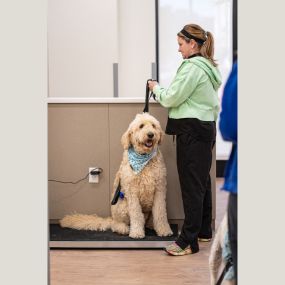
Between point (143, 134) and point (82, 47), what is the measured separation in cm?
252

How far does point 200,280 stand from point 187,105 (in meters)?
1.02

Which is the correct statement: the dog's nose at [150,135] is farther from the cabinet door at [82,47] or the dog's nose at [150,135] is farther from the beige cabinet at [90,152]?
the cabinet door at [82,47]

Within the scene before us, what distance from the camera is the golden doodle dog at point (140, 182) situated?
11.8 feet

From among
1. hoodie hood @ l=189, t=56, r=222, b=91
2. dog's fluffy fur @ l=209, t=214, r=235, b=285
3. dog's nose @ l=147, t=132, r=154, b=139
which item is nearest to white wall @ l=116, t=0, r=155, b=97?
dog's nose @ l=147, t=132, r=154, b=139

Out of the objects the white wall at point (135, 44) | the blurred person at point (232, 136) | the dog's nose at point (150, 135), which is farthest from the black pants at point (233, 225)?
the white wall at point (135, 44)

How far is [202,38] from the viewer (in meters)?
3.38

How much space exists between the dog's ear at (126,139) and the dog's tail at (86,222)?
582 millimetres

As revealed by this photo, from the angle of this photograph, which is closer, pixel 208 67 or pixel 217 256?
pixel 217 256

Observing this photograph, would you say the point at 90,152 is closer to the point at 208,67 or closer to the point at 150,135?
the point at 150,135

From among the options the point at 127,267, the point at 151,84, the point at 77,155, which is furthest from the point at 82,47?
the point at 127,267

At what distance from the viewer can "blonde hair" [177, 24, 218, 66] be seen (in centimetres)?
335

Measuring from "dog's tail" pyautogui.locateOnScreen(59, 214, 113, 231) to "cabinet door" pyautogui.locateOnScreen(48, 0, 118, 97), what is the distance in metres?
2.15
